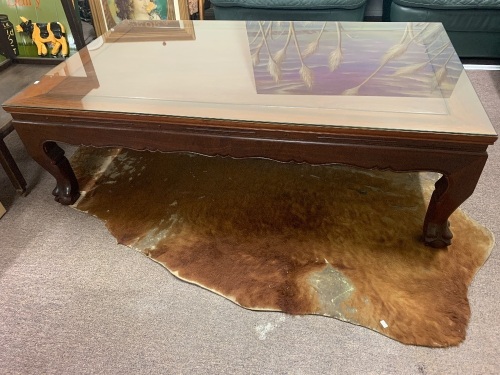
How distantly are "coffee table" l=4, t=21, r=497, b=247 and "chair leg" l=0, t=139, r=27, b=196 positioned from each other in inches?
7.0

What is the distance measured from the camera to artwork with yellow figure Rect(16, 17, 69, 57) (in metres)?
1.90

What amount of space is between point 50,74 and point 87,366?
39.4 inches

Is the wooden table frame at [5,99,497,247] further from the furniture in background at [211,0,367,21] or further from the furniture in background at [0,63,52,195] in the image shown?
the furniture in background at [211,0,367,21]

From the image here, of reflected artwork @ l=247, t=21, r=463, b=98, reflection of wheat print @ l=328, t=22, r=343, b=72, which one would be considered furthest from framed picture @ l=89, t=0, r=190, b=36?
reflection of wheat print @ l=328, t=22, r=343, b=72

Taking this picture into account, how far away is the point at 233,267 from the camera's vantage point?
4.07 ft

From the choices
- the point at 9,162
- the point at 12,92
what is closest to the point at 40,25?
the point at 12,92

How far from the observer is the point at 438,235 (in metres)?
1.23

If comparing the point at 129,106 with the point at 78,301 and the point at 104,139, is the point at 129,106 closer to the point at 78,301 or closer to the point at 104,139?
the point at 104,139

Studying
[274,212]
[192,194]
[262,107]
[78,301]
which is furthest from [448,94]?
[78,301]

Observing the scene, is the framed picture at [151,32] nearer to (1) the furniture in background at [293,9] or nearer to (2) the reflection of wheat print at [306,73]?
(2) the reflection of wheat print at [306,73]

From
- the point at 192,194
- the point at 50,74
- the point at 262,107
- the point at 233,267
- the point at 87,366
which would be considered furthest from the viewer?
the point at 192,194

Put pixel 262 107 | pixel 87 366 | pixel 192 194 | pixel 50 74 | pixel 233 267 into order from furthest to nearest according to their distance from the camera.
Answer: pixel 192 194
pixel 50 74
pixel 233 267
pixel 262 107
pixel 87 366

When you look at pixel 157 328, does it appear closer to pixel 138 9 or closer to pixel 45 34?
pixel 45 34

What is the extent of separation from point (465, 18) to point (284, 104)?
1546mm
